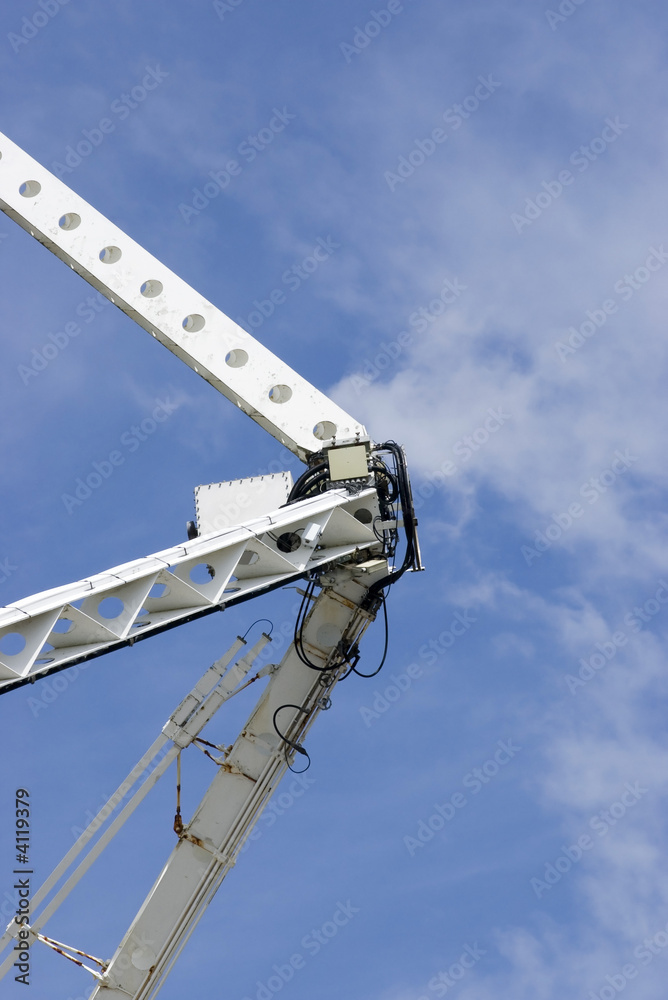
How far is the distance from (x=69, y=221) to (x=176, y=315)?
257cm

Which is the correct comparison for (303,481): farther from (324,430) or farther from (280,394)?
(280,394)

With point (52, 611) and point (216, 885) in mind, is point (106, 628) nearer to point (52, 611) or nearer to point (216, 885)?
point (52, 611)

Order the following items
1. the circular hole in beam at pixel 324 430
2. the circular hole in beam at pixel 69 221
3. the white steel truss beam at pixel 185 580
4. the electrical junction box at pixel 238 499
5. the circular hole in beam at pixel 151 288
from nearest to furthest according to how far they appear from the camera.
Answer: the white steel truss beam at pixel 185 580 → the electrical junction box at pixel 238 499 → the circular hole in beam at pixel 324 430 → the circular hole in beam at pixel 151 288 → the circular hole in beam at pixel 69 221

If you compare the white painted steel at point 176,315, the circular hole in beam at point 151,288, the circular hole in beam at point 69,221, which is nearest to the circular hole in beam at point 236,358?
the white painted steel at point 176,315

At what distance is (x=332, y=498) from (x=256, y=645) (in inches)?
103

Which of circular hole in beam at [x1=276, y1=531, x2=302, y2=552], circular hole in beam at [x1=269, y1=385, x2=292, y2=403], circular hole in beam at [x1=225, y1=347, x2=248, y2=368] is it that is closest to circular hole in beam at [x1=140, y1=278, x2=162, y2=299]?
circular hole in beam at [x1=225, y1=347, x2=248, y2=368]

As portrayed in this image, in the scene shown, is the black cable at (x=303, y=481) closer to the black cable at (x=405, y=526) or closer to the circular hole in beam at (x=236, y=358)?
the black cable at (x=405, y=526)

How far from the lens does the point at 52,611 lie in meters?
14.6

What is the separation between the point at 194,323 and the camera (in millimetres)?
19625

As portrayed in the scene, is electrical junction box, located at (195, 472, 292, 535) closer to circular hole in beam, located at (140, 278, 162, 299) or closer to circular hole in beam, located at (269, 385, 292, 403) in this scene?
circular hole in beam, located at (269, 385, 292, 403)

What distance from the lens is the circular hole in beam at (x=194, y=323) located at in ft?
64.2

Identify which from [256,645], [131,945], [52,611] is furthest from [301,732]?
[52,611]

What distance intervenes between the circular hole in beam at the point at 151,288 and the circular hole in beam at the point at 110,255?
2.16ft

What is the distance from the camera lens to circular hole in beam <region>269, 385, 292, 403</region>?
19.4 meters
